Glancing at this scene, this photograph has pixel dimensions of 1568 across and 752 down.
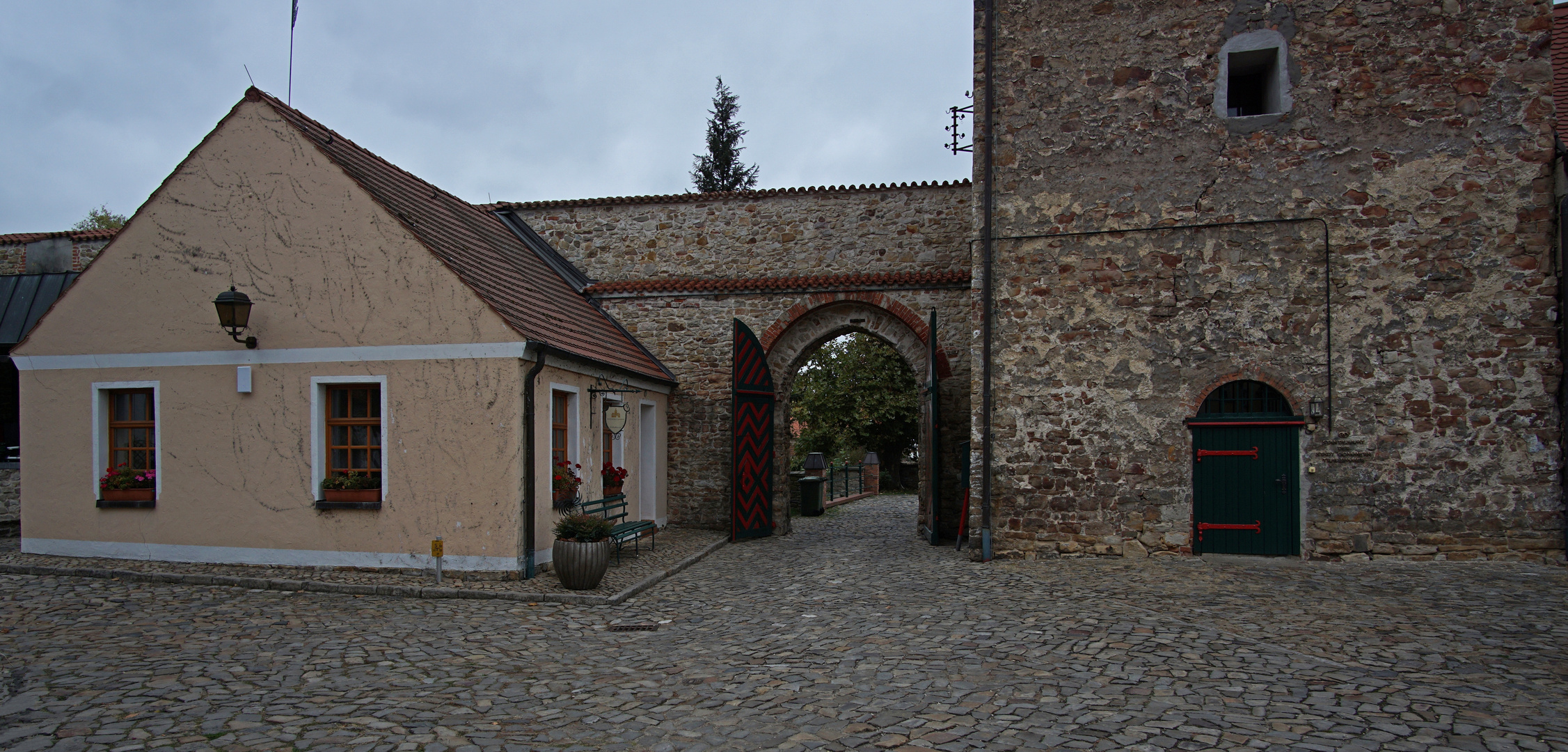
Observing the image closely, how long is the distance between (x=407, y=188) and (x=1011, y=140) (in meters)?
7.68

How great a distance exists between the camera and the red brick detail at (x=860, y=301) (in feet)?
43.8

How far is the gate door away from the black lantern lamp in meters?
10.4

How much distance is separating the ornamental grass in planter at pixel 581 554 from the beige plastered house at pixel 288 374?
53 centimetres

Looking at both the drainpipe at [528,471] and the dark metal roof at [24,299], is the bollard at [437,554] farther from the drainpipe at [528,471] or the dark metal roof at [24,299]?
the dark metal roof at [24,299]

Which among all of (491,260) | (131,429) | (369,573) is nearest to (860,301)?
(491,260)

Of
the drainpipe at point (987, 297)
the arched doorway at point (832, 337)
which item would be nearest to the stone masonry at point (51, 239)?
the arched doorway at point (832, 337)

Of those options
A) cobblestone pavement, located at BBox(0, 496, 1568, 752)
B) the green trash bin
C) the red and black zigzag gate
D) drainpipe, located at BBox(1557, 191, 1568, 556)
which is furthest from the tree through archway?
cobblestone pavement, located at BBox(0, 496, 1568, 752)

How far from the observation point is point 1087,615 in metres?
7.15

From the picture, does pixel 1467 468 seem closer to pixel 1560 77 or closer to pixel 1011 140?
pixel 1560 77

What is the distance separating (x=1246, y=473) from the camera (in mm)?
9797

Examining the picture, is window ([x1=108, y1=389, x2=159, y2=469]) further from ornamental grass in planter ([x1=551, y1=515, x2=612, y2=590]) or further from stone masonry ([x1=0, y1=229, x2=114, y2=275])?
stone masonry ([x1=0, y1=229, x2=114, y2=275])

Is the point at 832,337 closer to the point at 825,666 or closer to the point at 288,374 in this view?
the point at 288,374

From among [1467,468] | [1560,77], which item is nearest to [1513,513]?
[1467,468]

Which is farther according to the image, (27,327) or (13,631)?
(27,327)
